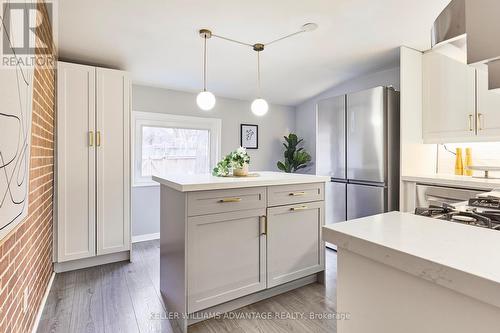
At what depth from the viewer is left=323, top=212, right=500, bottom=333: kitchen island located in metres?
0.56

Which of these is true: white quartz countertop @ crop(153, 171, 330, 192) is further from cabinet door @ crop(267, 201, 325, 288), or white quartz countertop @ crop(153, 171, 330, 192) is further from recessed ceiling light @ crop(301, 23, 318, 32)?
recessed ceiling light @ crop(301, 23, 318, 32)

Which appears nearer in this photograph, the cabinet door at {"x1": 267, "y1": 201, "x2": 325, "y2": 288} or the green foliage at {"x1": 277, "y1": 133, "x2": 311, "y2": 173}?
the cabinet door at {"x1": 267, "y1": 201, "x2": 325, "y2": 288}

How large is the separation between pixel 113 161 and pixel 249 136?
221 centimetres

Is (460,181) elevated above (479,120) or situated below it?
below

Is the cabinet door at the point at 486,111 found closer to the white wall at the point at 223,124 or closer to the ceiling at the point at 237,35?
the ceiling at the point at 237,35

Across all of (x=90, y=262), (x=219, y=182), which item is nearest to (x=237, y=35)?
(x=219, y=182)

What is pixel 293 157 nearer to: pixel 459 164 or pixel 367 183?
pixel 367 183

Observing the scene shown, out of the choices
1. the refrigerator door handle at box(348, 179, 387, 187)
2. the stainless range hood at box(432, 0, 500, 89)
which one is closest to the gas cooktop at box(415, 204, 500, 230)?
the stainless range hood at box(432, 0, 500, 89)

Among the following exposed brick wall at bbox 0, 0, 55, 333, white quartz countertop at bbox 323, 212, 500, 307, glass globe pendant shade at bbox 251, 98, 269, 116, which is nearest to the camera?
white quartz countertop at bbox 323, 212, 500, 307

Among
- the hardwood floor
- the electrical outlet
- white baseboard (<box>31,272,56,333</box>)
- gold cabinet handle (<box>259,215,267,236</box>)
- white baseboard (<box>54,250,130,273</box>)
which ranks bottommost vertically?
the hardwood floor

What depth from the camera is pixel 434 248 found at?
26.5 inches

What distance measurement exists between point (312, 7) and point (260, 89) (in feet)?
6.22

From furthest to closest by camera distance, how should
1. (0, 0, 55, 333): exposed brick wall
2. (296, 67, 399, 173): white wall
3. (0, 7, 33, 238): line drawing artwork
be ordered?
(296, 67, 399, 173): white wall → (0, 0, 55, 333): exposed brick wall → (0, 7, 33, 238): line drawing artwork

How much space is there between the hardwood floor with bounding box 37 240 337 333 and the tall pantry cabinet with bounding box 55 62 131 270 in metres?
0.31
